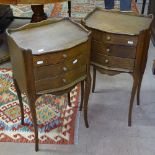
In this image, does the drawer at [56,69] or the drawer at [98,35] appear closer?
the drawer at [56,69]

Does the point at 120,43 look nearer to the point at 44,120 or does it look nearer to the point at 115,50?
the point at 115,50

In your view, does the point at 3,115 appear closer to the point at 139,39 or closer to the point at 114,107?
the point at 114,107

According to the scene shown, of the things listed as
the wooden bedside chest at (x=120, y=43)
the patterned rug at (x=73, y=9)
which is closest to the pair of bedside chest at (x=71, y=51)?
the wooden bedside chest at (x=120, y=43)

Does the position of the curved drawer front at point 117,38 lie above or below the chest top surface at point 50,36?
below

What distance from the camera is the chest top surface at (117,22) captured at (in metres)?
1.80

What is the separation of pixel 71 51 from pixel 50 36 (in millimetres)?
203

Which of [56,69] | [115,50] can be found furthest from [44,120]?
[115,50]

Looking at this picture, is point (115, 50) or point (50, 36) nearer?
point (50, 36)

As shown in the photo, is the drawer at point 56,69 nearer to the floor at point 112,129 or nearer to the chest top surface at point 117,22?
the chest top surface at point 117,22

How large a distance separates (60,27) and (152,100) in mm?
1038

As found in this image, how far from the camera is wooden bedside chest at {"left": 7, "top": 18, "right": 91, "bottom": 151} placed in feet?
4.92

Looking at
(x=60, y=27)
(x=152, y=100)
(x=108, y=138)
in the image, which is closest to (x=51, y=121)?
(x=108, y=138)

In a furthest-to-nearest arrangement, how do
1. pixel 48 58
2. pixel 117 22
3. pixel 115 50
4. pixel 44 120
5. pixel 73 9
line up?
pixel 73 9
pixel 44 120
pixel 117 22
pixel 115 50
pixel 48 58

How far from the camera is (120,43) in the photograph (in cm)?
175
